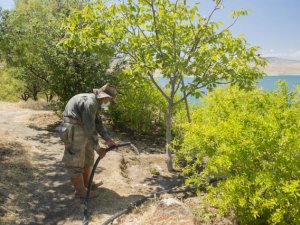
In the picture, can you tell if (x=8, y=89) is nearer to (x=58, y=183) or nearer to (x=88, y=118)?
(x=58, y=183)

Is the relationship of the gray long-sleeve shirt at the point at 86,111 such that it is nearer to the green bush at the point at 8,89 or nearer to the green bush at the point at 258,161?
the green bush at the point at 258,161

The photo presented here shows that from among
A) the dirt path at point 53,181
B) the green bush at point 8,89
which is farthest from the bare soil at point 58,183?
the green bush at point 8,89

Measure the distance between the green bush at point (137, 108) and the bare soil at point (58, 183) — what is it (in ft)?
6.48

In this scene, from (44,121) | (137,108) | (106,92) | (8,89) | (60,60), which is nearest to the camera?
(106,92)

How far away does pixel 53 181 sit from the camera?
677cm

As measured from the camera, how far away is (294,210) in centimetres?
403

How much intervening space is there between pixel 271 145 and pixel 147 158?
492 centimetres

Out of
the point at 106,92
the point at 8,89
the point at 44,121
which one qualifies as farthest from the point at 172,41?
the point at 8,89

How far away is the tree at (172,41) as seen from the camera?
21.6 feet

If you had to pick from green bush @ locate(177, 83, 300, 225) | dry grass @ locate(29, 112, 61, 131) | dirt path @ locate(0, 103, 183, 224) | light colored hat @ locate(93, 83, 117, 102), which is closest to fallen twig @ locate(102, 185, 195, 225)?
dirt path @ locate(0, 103, 183, 224)

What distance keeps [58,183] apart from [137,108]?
5.72 meters

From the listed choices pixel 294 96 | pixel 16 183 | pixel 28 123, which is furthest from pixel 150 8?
pixel 28 123

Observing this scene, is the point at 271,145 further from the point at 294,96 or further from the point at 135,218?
the point at 135,218

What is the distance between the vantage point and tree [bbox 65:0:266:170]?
660 cm
